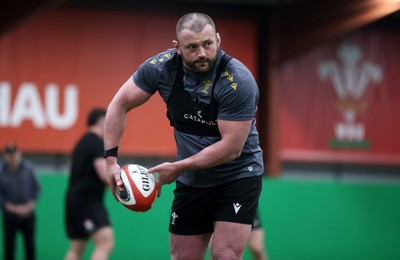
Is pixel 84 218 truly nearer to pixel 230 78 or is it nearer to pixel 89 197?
pixel 89 197

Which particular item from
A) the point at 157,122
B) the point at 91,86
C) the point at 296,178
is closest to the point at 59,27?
the point at 91,86

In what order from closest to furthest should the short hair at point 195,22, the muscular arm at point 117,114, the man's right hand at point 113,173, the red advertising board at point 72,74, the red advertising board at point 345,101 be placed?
the short hair at point 195,22 → the man's right hand at point 113,173 → the muscular arm at point 117,114 → the red advertising board at point 72,74 → the red advertising board at point 345,101

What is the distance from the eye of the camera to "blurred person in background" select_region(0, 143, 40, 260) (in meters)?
11.5

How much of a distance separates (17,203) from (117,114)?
5828 millimetres

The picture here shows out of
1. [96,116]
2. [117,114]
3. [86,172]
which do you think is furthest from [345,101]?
[117,114]

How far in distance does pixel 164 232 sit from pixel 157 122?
2.63 meters

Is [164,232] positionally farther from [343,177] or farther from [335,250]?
[343,177]

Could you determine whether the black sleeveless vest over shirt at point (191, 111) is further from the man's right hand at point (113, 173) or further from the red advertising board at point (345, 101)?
the red advertising board at point (345, 101)

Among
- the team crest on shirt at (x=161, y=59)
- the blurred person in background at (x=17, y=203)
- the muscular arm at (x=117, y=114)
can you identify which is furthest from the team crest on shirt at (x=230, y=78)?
the blurred person in background at (x=17, y=203)

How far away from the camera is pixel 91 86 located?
1524 cm

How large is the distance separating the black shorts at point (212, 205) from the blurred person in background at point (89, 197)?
10.7 feet

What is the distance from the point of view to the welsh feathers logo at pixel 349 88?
16891 millimetres

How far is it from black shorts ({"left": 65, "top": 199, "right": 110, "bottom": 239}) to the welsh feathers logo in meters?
8.28

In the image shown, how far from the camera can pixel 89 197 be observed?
31.1ft
